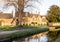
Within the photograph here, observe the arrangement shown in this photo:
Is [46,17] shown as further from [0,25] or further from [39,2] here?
[0,25]

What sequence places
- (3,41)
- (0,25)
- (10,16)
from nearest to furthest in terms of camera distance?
(3,41)
(0,25)
(10,16)

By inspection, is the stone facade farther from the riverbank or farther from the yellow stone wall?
the riverbank

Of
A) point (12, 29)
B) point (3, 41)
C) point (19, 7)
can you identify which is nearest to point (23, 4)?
point (19, 7)

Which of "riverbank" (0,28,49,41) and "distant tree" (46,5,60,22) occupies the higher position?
"distant tree" (46,5,60,22)

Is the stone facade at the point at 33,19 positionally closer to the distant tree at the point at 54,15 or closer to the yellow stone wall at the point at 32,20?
the yellow stone wall at the point at 32,20

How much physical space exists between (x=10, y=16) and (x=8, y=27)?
2.30m

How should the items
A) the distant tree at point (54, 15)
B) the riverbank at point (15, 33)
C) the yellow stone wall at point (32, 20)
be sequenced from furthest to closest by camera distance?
1. the distant tree at point (54, 15)
2. the yellow stone wall at point (32, 20)
3. the riverbank at point (15, 33)

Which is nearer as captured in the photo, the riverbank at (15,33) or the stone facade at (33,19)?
the riverbank at (15,33)

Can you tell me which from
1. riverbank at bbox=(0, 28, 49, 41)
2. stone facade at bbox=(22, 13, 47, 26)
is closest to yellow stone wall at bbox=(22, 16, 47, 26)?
stone facade at bbox=(22, 13, 47, 26)

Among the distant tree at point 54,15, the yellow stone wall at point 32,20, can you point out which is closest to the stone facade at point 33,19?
the yellow stone wall at point 32,20

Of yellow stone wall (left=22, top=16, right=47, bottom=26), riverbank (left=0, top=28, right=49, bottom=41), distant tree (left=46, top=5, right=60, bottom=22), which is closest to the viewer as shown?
riverbank (left=0, top=28, right=49, bottom=41)

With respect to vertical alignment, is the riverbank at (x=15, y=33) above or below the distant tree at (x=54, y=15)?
below

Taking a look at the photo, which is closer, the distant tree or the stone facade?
the stone facade

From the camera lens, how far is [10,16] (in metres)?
15.3
